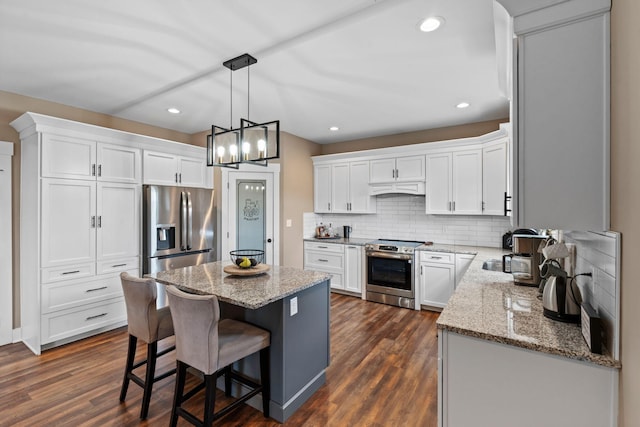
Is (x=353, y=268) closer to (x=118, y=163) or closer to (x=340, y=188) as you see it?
(x=340, y=188)

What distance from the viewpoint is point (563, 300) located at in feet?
5.17

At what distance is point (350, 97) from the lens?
347cm

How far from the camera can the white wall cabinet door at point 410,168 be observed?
4.61m

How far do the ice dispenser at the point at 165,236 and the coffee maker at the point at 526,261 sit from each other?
375 cm

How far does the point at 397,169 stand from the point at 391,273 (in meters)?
1.61

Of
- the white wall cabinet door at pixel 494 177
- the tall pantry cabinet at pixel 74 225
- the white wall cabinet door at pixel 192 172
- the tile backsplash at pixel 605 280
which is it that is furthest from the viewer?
the white wall cabinet door at pixel 192 172

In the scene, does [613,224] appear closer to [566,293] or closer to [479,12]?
[566,293]

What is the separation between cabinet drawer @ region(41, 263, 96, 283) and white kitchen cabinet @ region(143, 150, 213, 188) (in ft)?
3.91

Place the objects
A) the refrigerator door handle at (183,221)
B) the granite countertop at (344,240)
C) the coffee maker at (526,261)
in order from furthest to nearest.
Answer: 1. the granite countertop at (344,240)
2. the refrigerator door handle at (183,221)
3. the coffee maker at (526,261)

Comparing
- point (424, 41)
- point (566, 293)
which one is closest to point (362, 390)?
point (566, 293)

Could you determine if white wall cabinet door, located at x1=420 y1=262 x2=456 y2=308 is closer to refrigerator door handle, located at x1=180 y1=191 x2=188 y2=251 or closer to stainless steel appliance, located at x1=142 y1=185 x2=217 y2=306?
stainless steel appliance, located at x1=142 y1=185 x2=217 y2=306

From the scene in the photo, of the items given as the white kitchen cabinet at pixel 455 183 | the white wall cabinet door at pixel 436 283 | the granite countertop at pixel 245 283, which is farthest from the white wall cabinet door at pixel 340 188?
the granite countertop at pixel 245 283

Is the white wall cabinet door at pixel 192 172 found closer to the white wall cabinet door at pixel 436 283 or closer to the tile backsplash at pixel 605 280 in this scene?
the white wall cabinet door at pixel 436 283

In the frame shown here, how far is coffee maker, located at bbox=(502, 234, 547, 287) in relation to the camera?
2.27 m
